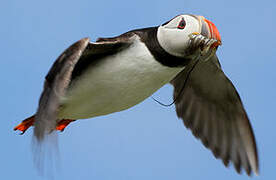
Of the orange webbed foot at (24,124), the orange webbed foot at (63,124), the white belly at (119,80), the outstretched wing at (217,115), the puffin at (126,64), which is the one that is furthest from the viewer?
the outstretched wing at (217,115)

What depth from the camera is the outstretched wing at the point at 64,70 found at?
19.2 feet

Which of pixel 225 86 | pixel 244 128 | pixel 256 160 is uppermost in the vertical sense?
pixel 225 86

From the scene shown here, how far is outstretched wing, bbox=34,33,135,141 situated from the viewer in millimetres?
5863

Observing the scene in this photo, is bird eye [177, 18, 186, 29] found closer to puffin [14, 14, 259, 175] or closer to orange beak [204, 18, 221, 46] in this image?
puffin [14, 14, 259, 175]

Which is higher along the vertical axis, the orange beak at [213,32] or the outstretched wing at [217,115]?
the orange beak at [213,32]

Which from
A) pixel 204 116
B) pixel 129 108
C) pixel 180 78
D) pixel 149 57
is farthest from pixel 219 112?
pixel 149 57

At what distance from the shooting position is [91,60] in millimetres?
7355

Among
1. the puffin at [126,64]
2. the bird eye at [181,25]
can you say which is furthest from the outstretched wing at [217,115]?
the bird eye at [181,25]

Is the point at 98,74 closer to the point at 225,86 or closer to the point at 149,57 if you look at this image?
the point at 149,57

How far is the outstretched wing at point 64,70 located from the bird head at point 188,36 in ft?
1.62

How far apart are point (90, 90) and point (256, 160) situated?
3243 mm

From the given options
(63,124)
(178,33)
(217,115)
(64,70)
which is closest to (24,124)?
(63,124)

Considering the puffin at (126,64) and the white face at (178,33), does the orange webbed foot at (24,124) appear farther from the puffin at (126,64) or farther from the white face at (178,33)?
the white face at (178,33)

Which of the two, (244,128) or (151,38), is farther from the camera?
(244,128)
